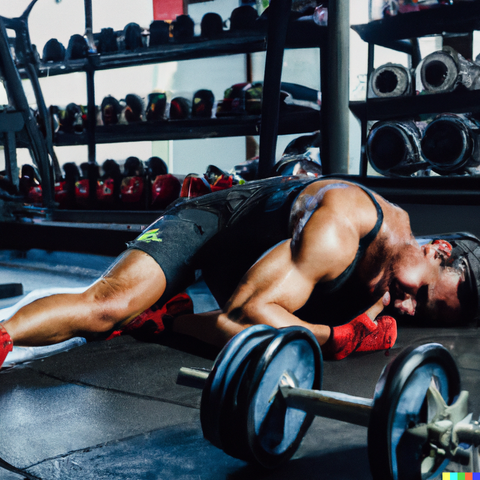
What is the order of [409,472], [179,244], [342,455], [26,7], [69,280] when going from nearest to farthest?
[409,472]
[342,455]
[179,244]
[69,280]
[26,7]

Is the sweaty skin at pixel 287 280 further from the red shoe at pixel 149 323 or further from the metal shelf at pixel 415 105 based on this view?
the metal shelf at pixel 415 105

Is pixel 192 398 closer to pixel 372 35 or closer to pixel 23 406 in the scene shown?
pixel 23 406

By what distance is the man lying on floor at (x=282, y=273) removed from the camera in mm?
1214

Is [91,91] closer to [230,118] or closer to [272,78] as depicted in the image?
[230,118]

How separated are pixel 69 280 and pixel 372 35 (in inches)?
74.1

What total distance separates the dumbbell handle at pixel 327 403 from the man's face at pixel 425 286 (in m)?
0.68

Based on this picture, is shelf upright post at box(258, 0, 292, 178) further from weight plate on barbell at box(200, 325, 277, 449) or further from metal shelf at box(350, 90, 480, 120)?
weight plate on barbell at box(200, 325, 277, 449)

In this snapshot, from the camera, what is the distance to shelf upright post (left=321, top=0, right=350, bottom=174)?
2.48m

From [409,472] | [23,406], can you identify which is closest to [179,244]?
[23,406]

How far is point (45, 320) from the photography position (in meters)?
1.23

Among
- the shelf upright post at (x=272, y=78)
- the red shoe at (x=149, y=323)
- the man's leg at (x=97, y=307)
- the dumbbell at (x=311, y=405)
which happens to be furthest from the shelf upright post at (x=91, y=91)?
the dumbbell at (x=311, y=405)

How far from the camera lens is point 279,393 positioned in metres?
0.81

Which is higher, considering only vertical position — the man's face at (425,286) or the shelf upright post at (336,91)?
the shelf upright post at (336,91)

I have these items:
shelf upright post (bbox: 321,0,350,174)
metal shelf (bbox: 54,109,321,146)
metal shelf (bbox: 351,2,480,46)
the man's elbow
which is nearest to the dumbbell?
the man's elbow
